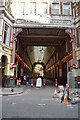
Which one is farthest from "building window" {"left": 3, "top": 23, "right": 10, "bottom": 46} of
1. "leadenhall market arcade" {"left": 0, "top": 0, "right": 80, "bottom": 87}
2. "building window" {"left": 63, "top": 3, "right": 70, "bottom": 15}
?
"building window" {"left": 63, "top": 3, "right": 70, "bottom": 15}

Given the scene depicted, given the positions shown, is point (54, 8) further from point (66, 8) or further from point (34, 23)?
point (34, 23)

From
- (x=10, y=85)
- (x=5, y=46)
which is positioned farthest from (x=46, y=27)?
(x=10, y=85)

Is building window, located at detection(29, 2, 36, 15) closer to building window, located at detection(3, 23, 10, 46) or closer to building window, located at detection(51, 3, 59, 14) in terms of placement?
building window, located at detection(51, 3, 59, 14)

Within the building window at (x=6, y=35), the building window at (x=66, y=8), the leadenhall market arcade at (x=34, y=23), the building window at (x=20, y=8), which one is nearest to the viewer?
the leadenhall market arcade at (x=34, y=23)

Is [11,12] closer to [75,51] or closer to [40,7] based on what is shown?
[40,7]

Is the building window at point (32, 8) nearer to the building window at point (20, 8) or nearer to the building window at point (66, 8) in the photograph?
the building window at point (20, 8)

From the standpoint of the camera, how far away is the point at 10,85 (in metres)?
18.3

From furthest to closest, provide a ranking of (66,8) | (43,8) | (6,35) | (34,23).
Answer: (66,8), (43,8), (34,23), (6,35)

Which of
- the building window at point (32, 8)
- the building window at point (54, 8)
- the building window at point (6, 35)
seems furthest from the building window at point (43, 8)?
the building window at point (6, 35)

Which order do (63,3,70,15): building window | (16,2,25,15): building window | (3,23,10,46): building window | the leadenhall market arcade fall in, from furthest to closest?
(63,3,70,15): building window → (16,2,25,15): building window → (3,23,10,46): building window → the leadenhall market arcade

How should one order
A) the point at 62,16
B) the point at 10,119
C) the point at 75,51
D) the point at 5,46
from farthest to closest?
the point at 62,16
the point at 75,51
the point at 5,46
the point at 10,119

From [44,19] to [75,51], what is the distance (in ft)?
23.0

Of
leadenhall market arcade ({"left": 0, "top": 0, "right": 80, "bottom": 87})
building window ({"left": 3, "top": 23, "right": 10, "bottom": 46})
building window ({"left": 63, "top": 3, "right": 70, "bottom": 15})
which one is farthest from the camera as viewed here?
building window ({"left": 63, "top": 3, "right": 70, "bottom": 15})

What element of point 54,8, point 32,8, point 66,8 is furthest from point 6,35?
point 66,8
